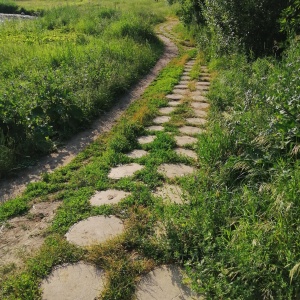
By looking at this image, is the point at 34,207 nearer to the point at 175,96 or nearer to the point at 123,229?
the point at 123,229

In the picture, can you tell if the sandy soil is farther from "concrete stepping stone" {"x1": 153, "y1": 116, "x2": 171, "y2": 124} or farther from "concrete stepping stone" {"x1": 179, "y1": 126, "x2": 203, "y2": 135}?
"concrete stepping stone" {"x1": 179, "y1": 126, "x2": 203, "y2": 135}

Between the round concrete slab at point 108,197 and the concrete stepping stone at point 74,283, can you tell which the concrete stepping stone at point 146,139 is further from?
the concrete stepping stone at point 74,283

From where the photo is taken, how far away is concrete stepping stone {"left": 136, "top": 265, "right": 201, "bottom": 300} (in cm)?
261

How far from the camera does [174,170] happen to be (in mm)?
4359

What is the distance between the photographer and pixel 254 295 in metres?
2.41

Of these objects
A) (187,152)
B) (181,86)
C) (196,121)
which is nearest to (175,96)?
(181,86)

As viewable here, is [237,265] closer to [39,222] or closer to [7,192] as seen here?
[39,222]

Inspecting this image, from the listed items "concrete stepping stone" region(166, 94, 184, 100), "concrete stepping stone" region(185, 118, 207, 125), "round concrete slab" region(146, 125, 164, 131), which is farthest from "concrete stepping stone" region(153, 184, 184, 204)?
"concrete stepping stone" region(166, 94, 184, 100)

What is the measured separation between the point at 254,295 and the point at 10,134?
397cm

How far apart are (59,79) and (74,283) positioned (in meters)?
4.36

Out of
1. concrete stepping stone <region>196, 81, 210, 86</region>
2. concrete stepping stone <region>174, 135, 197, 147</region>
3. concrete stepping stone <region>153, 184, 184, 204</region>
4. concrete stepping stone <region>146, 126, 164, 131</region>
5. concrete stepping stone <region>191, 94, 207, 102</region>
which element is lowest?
concrete stepping stone <region>153, 184, 184, 204</region>

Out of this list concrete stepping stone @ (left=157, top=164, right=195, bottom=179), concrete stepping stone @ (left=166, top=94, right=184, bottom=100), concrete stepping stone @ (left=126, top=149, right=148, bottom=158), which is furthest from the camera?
concrete stepping stone @ (left=166, top=94, right=184, bottom=100)

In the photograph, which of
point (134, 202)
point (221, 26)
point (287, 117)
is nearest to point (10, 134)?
point (134, 202)

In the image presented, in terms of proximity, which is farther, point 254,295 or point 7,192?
point 7,192
